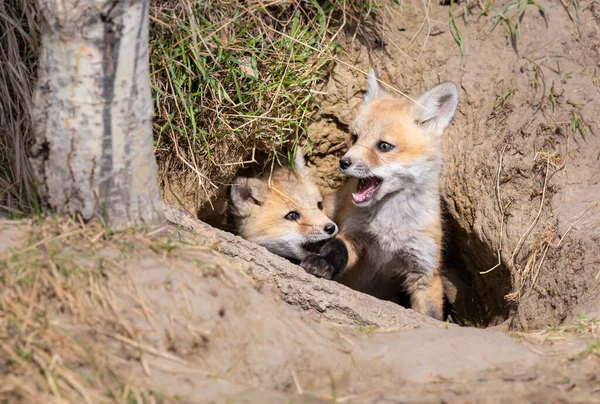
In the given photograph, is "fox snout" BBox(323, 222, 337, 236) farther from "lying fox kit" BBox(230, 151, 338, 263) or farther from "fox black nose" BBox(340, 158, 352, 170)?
"fox black nose" BBox(340, 158, 352, 170)

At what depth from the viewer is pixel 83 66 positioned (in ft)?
8.64

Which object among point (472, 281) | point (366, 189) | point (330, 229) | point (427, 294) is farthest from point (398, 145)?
point (472, 281)

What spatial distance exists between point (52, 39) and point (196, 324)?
1.35 meters

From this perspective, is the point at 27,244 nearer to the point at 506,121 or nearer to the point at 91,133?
the point at 91,133

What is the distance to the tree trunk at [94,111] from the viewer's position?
8.55 ft

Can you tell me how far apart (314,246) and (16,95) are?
2611 millimetres

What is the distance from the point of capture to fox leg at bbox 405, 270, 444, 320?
511 centimetres

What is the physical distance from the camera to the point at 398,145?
4859mm

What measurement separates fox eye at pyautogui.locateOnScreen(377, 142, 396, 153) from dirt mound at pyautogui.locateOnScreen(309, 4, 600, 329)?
69 cm

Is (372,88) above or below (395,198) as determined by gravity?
above

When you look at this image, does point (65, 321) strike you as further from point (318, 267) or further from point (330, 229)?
point (330, 229)

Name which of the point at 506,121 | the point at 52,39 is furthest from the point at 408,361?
the point at 506,121

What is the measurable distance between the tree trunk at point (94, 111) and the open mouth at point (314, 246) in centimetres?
253

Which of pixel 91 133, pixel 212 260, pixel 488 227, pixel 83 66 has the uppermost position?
pixel 83 66
